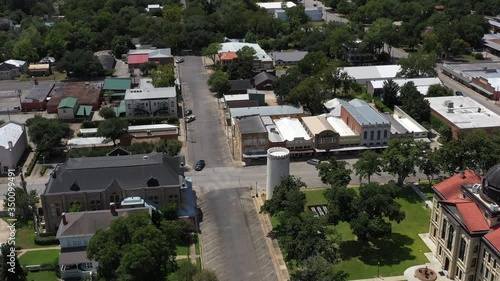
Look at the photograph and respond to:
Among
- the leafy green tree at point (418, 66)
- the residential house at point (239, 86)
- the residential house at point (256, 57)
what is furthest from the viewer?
the residential house at point (256, 57)

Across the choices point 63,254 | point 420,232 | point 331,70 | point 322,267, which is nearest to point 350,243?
point 420,232

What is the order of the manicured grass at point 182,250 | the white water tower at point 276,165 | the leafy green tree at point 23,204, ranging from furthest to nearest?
the white water tower at point 276,165 → the leafy green tree at point 23,204 → the manicured grass at point 182,250

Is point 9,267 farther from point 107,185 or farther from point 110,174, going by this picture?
point 110,174

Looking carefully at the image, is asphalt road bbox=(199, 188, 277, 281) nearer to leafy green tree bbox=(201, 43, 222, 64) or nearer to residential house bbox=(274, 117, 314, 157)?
residential house bbox=(274, 117, 314, 157)

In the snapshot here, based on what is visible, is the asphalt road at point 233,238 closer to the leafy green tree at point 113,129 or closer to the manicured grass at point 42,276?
the manicured grass at point 42,276

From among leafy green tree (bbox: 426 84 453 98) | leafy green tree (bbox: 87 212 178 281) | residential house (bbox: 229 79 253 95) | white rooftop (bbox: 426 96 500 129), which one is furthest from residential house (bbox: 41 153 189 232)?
leafy green tree (bbox: 426 84 453 98)

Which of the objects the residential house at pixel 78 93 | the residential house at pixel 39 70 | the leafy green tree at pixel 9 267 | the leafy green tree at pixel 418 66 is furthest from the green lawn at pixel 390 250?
the residential house at pixel 39 70
